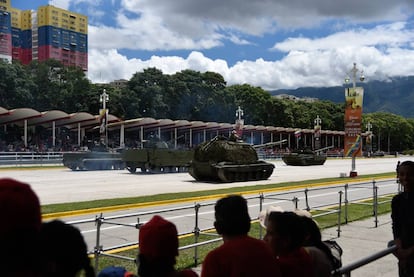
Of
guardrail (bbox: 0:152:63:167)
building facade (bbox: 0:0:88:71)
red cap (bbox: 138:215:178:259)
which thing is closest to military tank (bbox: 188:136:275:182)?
guardrail (bbox: 0:152:63:167)

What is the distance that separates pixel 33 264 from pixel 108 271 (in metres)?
1.06

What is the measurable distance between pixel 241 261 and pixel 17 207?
1.60 m

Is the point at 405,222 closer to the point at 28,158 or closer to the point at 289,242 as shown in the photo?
the point at 289,242

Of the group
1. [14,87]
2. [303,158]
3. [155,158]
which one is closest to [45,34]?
[14,87]

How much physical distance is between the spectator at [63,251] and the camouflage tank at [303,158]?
48.2 m

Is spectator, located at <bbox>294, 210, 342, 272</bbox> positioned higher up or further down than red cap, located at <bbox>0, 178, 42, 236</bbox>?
further down

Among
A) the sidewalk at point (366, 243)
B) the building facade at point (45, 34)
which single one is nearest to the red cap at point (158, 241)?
the sidewalk at point (366, 243)

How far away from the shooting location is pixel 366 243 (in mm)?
10312

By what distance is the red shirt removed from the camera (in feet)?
10.9

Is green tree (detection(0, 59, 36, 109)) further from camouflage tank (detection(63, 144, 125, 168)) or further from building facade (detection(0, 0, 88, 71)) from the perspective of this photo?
building facade (detection(0, 0, 88, 71))

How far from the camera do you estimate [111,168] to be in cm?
3859

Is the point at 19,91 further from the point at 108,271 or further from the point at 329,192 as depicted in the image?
the point at 108,271

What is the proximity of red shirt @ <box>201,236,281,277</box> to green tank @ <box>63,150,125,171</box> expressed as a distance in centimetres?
3381

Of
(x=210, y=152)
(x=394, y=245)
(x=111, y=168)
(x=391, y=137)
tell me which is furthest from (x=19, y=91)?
(x=391, y=137)
